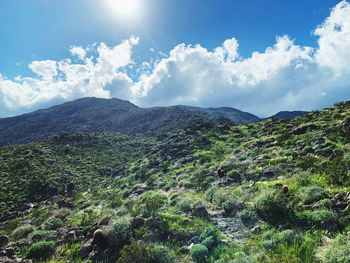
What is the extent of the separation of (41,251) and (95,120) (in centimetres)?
14021

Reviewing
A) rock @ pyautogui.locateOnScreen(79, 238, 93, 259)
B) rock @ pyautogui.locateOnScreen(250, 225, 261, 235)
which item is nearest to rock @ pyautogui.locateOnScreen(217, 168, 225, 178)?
rock @ pyautogui.locateOnScreen(250, 225, 261, 235)

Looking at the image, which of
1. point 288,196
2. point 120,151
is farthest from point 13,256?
point 120,151

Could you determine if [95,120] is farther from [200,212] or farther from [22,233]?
[200,212]

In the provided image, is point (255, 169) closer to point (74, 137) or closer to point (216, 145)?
point (216, 145)

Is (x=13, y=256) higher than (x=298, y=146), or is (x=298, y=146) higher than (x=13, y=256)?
(x=298, y=146)

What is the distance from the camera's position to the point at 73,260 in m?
13.3

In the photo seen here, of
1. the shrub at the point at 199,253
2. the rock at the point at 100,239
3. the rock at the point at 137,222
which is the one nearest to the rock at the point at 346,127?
the rock at the point at 137,222

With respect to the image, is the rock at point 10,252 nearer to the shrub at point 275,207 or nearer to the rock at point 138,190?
the shrub at point 275,207

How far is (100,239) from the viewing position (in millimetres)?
13617

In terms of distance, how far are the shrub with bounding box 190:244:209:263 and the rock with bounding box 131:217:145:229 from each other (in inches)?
145

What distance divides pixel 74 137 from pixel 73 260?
63.6m

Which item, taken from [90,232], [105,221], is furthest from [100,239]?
[105,221]

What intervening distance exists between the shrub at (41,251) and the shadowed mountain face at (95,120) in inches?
3610

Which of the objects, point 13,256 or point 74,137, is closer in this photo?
point 13,256
